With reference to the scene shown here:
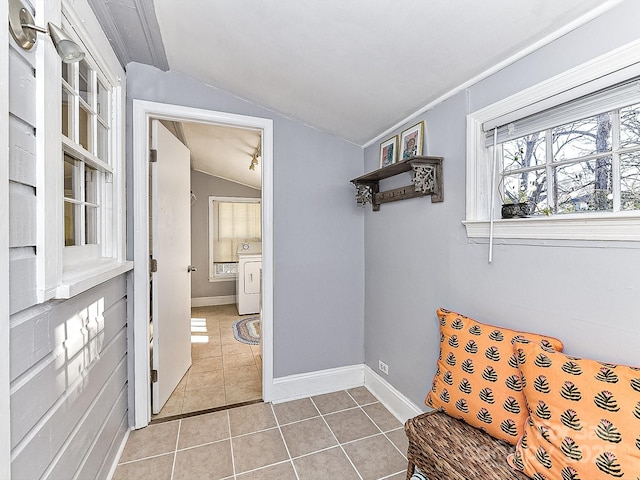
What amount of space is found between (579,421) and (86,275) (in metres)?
1.83

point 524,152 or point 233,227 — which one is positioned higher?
point 524,152

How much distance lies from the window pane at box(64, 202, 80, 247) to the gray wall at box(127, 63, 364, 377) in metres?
1.18

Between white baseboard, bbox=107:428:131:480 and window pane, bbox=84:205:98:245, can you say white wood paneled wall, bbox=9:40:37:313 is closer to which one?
window pane, bbox=84:205:98:245

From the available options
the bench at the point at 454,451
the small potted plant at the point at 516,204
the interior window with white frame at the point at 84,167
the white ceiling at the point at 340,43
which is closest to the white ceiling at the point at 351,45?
the white ceiling at the point at 340,43

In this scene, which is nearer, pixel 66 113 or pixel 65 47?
pixel 65 47

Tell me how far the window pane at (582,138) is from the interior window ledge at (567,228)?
0.98 ft

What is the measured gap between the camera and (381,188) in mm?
2408

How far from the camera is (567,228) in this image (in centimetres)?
119

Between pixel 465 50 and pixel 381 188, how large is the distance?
112 centimetres

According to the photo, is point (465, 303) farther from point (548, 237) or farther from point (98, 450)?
point (98, 450)

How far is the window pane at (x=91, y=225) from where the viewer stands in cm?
156

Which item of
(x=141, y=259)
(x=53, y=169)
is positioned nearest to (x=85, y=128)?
(x=53, y=169)

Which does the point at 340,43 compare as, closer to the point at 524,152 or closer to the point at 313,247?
the point at 524,152

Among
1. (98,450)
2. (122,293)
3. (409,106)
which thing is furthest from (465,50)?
(98,450)
